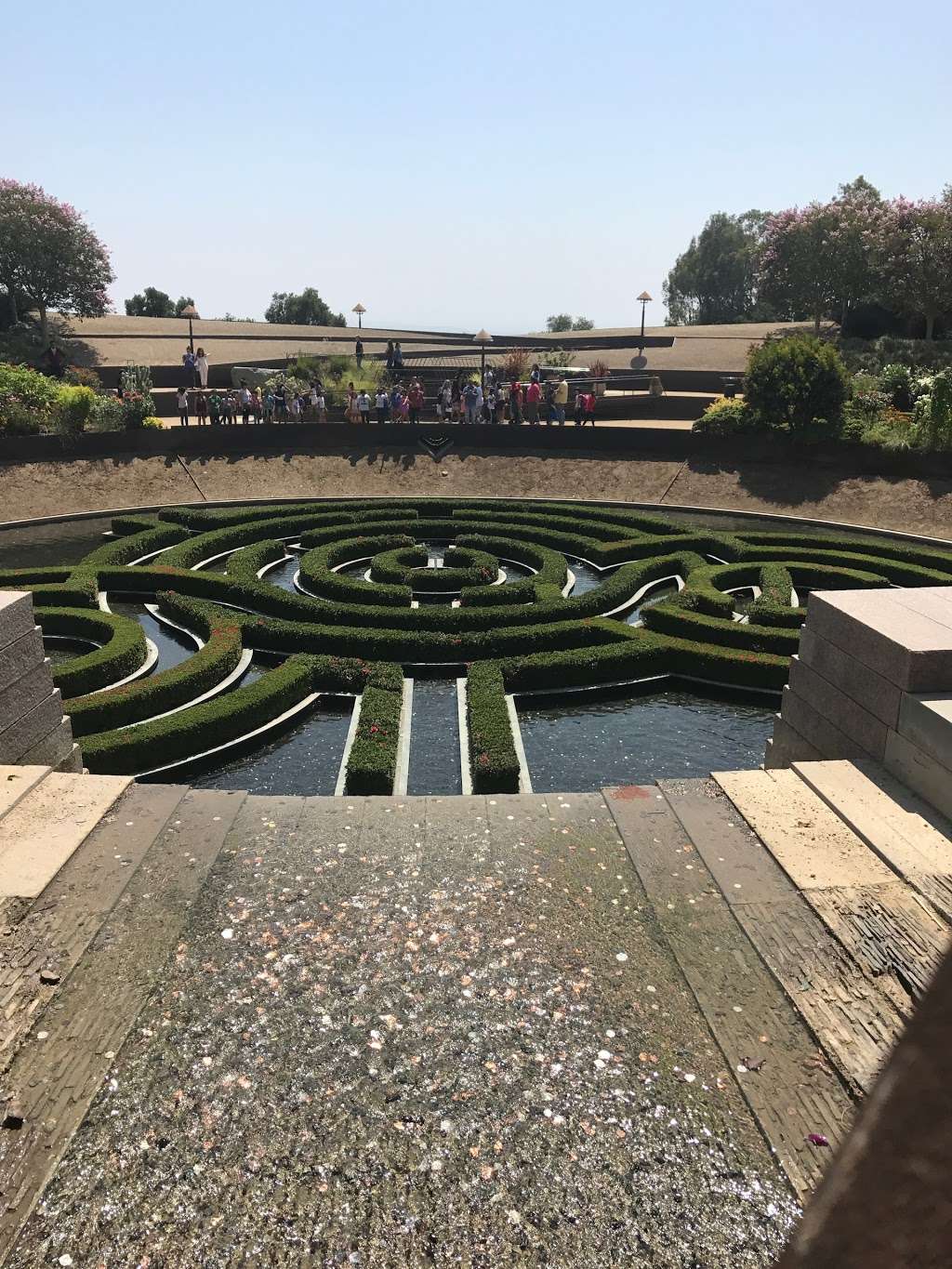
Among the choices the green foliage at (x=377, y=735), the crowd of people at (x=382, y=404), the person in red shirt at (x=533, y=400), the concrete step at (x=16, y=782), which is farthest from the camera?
the person in red shirt at (x=533, y=400)

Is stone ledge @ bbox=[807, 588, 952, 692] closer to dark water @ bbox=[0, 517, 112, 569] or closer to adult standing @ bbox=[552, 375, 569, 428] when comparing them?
dark water @ bbox=[0, 517, 112, 569]

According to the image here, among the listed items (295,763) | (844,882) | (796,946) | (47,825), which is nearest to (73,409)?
(295,763)

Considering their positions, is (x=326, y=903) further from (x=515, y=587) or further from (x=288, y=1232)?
(x=515, y=587)

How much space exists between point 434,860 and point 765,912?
114 inches

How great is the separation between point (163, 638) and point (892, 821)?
14.6 metres

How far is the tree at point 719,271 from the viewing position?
366 ft

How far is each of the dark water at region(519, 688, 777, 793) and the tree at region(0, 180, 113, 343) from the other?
43.7 meters

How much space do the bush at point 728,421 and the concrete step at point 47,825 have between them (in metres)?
29.5

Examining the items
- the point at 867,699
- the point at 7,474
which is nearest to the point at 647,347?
the point at 7,474

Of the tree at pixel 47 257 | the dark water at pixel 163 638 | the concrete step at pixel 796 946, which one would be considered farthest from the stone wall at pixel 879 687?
the tree at pixel 47 257

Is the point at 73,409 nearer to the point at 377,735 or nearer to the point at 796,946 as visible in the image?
the point at 377,735

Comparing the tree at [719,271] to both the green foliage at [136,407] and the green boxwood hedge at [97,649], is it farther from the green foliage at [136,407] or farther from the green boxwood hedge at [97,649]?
the green boxwood hedge at [97,649]

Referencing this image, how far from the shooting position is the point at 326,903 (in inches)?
309

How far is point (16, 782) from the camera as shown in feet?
29.2
